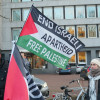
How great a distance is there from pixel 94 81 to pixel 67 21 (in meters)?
29.4

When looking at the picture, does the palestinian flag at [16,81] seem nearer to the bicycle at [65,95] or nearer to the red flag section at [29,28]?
the red flag section at [29,28]

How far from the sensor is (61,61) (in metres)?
6.03

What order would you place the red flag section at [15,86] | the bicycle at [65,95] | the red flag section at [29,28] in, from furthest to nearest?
the bicycle at [65,95]
the red flag section at [29,28]
the red flag section at [15,86]

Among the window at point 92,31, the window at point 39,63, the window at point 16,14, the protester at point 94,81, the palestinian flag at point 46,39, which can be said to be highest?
the window at point 16,14

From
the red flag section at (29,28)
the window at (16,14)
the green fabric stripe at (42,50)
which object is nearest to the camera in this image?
the green fabric stripe at (42,50)

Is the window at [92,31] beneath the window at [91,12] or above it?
beneath

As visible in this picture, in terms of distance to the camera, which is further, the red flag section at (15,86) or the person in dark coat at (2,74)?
the person in dark coat at (2,74)

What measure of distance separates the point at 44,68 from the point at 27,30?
2796cm

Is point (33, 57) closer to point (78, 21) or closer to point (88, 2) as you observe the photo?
point (78, 21)

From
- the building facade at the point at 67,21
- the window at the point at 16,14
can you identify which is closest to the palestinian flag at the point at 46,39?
the building facade at the point at 67,21

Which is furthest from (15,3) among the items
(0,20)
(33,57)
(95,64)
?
(95,64)

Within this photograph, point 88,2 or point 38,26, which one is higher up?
point 88,2

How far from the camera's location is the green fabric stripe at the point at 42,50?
5.62 metres

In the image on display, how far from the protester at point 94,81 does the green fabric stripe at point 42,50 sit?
1242 mm
